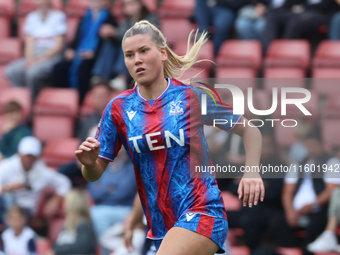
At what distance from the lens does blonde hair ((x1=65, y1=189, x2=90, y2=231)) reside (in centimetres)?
559

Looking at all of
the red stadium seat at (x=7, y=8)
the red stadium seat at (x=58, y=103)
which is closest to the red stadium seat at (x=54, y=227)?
the red stadium seat at (x=58, y=103)

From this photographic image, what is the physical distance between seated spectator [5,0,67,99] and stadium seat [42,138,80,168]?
4.02 feet

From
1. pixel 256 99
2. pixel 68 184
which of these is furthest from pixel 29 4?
pixel 256 99

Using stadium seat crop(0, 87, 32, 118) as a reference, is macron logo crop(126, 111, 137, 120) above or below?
above

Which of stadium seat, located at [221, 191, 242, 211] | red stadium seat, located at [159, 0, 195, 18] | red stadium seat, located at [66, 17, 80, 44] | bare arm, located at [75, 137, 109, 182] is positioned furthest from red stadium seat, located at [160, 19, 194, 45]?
bare arm, located at [75, 137, 109, 182]

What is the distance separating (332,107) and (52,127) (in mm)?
3805

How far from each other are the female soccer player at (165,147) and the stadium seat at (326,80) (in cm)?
336

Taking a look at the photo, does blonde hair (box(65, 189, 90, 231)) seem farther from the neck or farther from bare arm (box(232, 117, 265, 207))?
bare arm (box(232, 117, 265, 207))

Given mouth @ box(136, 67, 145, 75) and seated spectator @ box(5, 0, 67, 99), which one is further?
seated spectator @ box(5, 0, 67, 99)

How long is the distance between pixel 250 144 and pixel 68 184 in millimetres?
3732

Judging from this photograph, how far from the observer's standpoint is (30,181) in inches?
243

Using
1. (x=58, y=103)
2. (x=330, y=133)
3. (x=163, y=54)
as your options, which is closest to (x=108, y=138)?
(x=163, y=54)

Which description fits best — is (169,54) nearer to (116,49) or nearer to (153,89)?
(153,89)

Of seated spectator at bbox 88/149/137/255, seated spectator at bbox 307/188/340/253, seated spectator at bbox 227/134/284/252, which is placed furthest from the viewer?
seated spectator at bbox 88/149/137/255
